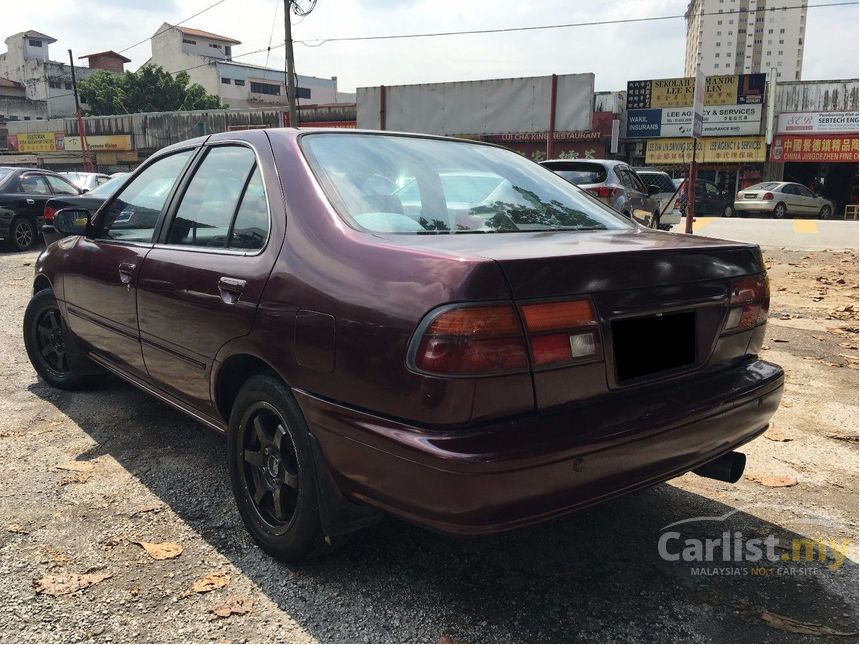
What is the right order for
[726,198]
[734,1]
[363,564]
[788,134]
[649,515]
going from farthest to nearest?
[734,1], [788,134], [726,198], [649,515], [363,564]

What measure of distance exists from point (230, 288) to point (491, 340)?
116cm

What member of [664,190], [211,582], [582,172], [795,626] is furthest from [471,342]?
[664,190]

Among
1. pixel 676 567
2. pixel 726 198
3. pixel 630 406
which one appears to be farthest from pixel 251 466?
pixel 726 198

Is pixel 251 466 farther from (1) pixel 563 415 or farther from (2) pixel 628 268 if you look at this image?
(2) pixel 628 268

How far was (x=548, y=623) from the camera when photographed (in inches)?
86.0

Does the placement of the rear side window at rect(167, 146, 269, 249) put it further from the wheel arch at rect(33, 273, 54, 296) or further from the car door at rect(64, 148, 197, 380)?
the wheel arch at rect(33, 273, 54, 296)

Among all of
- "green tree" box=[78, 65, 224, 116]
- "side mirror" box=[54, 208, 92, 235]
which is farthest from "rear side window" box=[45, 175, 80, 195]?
"green tree" box=[78, 65, 224, 116]

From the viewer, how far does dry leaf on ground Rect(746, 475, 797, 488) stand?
10.8 ft

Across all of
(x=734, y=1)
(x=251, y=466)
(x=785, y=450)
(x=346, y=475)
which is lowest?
(x=785, y=450)

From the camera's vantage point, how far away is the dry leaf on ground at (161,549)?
2574mm

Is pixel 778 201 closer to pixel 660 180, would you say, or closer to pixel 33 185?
pixel 660 180

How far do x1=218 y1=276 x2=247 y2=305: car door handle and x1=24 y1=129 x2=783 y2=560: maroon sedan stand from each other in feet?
0.04

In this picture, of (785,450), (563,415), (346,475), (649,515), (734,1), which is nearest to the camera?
(563,415)

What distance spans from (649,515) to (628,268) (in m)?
1.34
